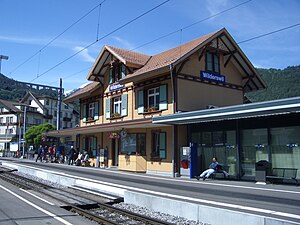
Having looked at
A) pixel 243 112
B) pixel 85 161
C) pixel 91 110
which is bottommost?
pixel 85 161

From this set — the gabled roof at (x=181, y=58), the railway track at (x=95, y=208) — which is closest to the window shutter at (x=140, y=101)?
the gabled roof at (x=181, y=58)

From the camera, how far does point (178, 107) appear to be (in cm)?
2083

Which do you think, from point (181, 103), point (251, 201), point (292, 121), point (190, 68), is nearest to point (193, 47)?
point (190, 68)

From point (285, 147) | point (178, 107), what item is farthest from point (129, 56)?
point (285, 147)

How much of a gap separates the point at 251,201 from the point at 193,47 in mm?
13031

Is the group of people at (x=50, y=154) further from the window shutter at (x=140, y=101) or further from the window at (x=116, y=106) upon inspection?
the window shutter at (x=140, y=101)

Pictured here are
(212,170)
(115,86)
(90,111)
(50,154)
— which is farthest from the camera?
(50,154)

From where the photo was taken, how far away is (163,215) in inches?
360

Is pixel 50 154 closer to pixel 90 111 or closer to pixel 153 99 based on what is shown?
pixel 90 111

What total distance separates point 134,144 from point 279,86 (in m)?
24.6

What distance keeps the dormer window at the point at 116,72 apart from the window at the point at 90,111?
324 centimetres

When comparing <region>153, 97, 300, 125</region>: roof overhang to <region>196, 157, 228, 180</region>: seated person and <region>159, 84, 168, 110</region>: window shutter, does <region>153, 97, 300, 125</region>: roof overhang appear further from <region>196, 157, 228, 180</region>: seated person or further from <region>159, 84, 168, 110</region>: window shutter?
<region>159, 84, 168, 110</region>: window shutter

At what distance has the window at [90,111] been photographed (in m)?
29.8

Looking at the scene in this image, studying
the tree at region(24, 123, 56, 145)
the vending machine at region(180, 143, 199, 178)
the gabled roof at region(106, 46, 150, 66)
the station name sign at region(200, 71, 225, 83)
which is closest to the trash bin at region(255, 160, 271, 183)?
the vending machine at region(180, 143, 199, 178)
